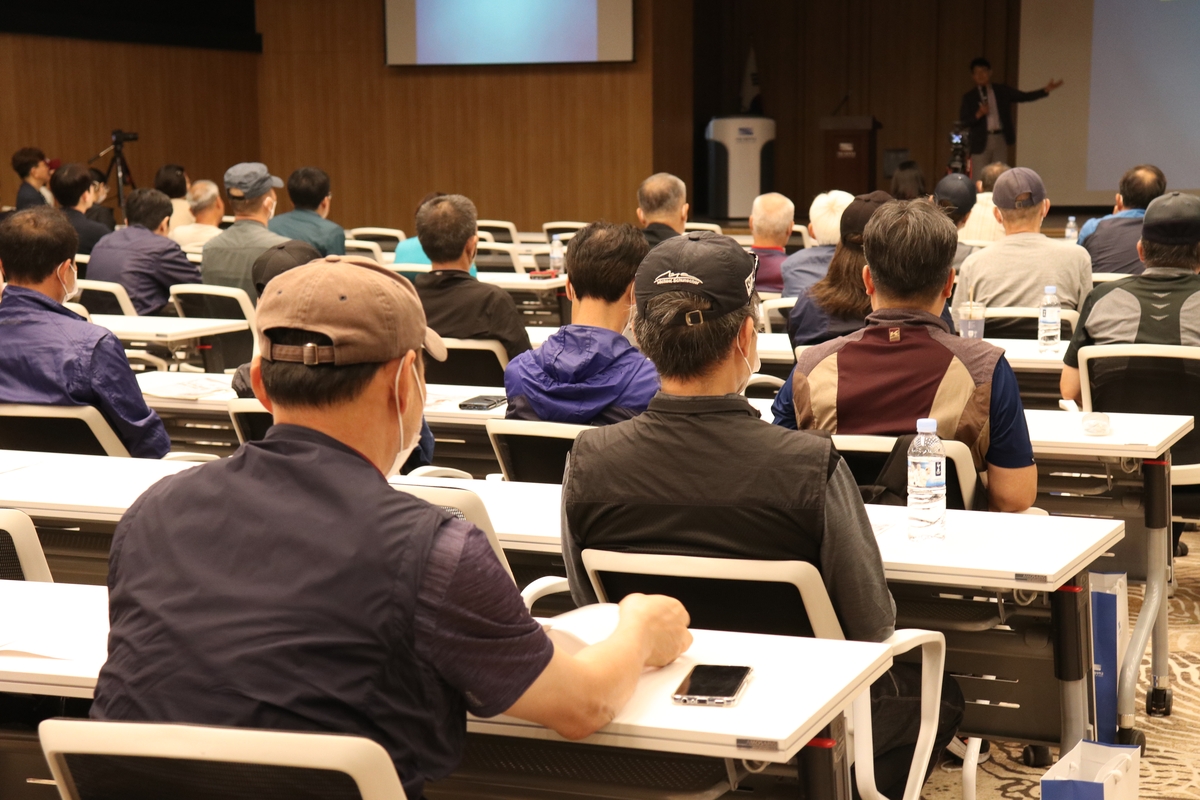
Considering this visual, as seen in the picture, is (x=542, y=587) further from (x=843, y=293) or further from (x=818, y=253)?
(x=818, y=253)

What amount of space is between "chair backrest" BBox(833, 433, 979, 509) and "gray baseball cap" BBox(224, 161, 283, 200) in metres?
4.64

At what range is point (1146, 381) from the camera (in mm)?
3807

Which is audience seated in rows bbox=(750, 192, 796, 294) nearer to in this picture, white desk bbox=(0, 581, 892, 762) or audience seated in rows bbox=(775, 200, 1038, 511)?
audience seated in rows bbox=(775, 200, 1038, 511)

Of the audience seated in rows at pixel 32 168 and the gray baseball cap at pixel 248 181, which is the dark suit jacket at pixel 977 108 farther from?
the audience seated in rows at pixel 32 168

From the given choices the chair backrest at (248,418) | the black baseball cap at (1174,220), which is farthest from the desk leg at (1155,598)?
the chair backrest at (248,418)

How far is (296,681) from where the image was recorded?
4.60 feet

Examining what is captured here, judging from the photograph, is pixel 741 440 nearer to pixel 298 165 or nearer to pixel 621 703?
pixel 621 703

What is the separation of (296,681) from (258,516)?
18 centimetres

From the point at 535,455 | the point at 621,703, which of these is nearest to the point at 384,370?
the point at 621,703

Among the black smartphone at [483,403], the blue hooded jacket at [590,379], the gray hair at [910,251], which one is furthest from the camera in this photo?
the black smartphone at [483,403]

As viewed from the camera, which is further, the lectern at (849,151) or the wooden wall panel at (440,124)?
the wooden wall panel at (440,124)

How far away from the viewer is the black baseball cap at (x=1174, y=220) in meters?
4.01

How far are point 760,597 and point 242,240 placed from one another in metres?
5.30

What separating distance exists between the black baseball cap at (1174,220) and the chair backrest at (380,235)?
5832mm
